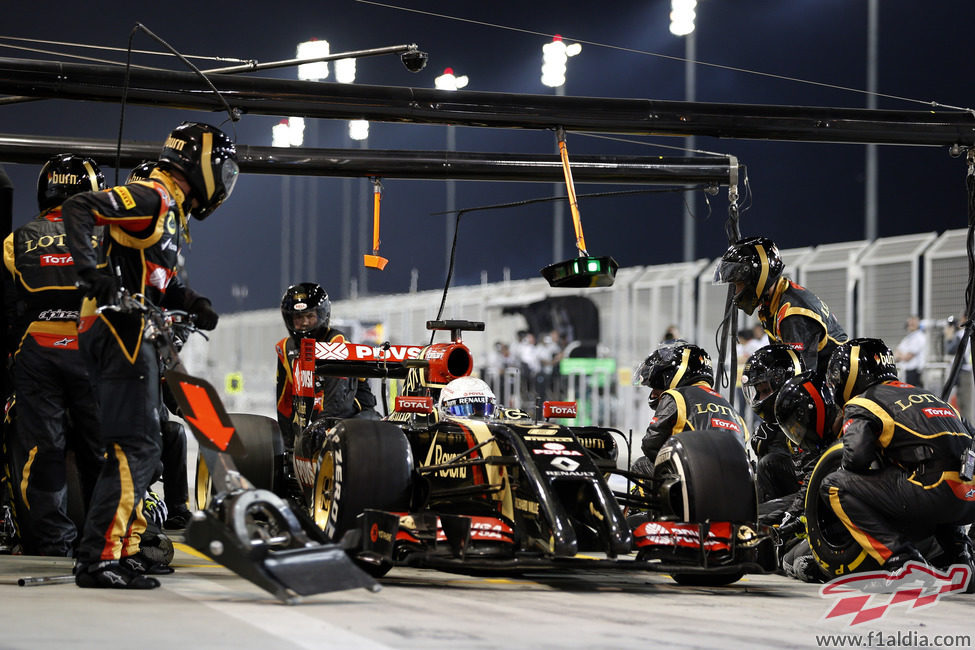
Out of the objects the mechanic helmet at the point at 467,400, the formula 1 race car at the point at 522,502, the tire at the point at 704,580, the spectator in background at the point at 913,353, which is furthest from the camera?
the spectator in background at the point at 913,353

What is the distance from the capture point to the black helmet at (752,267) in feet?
23.8

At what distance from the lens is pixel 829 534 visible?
556cm

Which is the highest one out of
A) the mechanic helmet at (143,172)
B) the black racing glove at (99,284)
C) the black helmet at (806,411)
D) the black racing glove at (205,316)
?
the mechanic helmet at (143,172)

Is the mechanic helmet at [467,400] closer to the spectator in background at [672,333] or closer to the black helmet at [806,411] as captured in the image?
the black helmet at [806,411]

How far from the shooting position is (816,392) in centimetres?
599

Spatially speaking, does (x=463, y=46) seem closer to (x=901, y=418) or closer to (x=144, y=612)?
(x=901, y=418)

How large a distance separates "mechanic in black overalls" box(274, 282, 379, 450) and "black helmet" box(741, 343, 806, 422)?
256 cm

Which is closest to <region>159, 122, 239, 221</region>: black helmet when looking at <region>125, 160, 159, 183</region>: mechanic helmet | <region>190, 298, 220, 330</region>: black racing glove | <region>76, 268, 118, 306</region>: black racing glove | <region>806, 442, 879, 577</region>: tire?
<region>125, 160, 159, 183</region>: mechanic helmet

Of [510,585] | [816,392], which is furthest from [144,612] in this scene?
[816,392]

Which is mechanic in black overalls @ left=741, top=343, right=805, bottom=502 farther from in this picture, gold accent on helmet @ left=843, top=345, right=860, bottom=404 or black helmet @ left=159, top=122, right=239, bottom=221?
black helmet @ left=159, top=122, right=239, bottom=221

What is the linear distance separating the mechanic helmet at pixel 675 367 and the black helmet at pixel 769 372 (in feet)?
0.85

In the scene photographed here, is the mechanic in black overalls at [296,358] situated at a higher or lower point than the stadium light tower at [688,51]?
lower

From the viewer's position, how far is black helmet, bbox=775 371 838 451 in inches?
235

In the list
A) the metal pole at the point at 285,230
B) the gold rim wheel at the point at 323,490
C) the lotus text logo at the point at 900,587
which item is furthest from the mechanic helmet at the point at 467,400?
the metal pole at the point at 285,230
